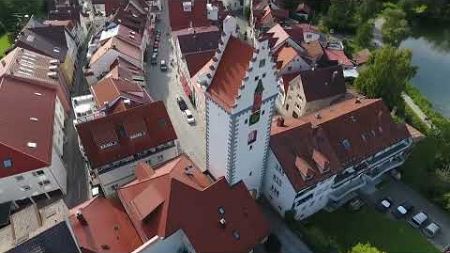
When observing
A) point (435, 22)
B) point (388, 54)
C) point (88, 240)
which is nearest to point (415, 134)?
point (388, 54)

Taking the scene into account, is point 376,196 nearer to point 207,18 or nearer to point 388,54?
point 388,54

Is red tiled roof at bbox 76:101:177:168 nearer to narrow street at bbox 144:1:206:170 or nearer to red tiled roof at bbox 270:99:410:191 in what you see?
narrow street at bbox 144:1:206:170

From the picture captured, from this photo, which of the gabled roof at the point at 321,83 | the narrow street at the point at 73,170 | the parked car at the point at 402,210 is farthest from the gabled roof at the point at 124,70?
the parked car at the point at 402,210

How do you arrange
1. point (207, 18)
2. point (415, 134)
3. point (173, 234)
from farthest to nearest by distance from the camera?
point (207, 18), point (415, 134), point (173, 234)

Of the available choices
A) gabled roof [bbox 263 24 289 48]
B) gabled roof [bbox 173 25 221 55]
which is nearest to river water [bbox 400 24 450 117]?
gabled roof [bbox 263 24 289 48]

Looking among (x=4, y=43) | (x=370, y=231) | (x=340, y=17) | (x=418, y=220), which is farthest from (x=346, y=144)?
(x=4, y=43)

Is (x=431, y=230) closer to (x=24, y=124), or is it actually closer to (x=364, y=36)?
(x=364, y=36)

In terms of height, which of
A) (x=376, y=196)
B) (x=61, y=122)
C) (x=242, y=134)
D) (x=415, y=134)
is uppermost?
(x=242, y=134)
